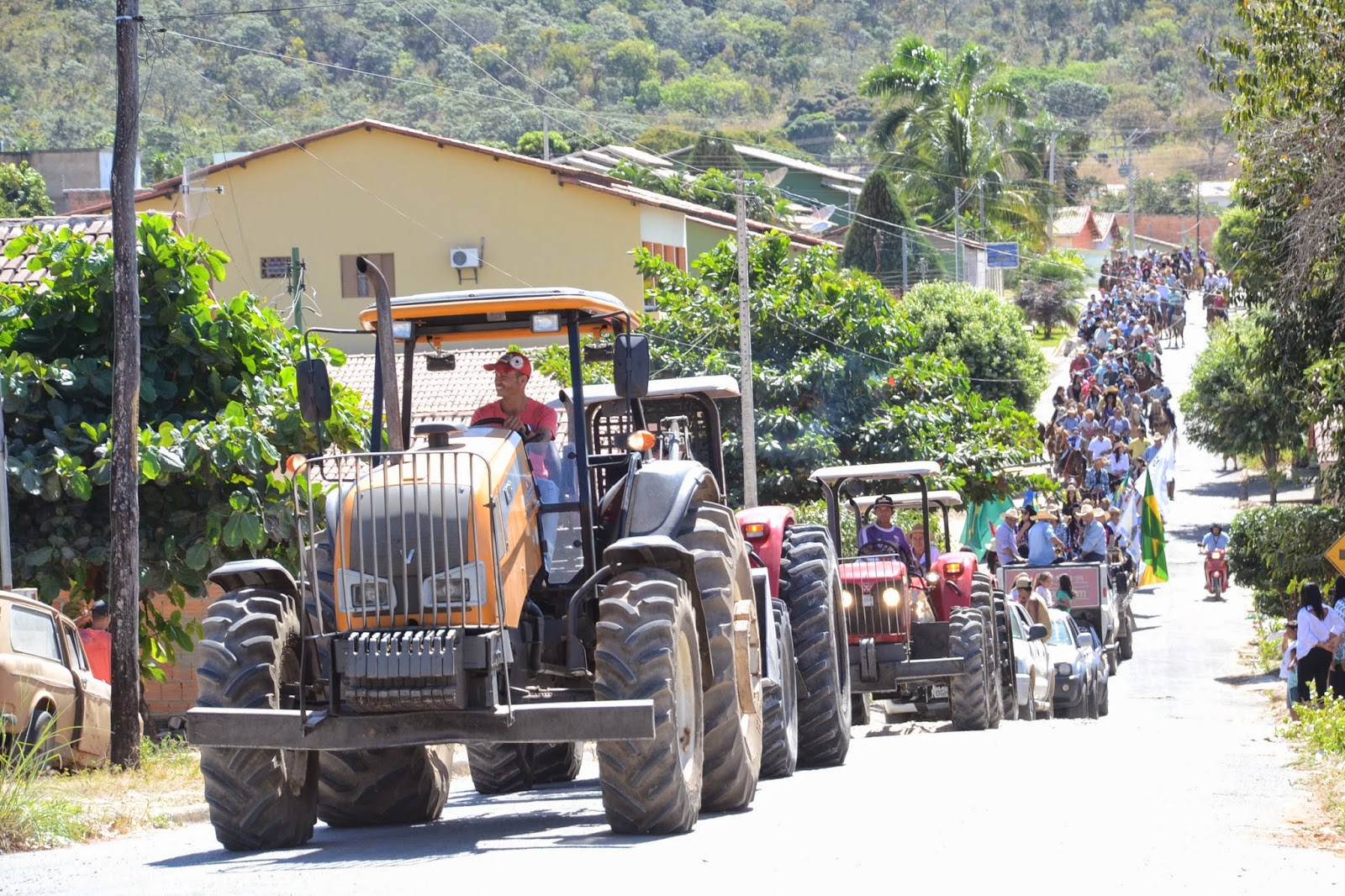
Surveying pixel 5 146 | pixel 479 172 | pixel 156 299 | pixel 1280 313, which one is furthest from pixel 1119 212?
pixel 156 299

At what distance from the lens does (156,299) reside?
54.1ft

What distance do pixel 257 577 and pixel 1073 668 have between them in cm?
1432

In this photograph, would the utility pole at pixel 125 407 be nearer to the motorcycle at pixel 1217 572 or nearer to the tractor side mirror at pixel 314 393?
the tractor side mirror at pixel 314 393

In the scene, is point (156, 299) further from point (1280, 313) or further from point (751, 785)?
point (1280, 313)

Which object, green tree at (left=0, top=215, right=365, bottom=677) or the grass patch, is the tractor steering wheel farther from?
green tree at (left=0, top=215, right=365, bottom=677)

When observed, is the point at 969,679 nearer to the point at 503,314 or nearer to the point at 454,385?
the point at 503,314

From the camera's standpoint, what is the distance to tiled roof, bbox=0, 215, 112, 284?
20859mm

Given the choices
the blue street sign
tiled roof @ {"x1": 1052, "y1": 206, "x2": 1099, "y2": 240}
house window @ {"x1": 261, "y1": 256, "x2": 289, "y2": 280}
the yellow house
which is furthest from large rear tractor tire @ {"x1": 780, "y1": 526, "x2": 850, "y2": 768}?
tiled roof @ {"x1": 1052, "y1": 206, "x2": 1099, "y2": 240}

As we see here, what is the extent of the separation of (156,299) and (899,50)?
52.4m

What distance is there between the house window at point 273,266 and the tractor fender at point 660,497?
3228 cm

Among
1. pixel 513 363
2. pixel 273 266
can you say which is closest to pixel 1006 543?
pixel 513 363

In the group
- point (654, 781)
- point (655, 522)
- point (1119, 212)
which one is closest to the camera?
point (654, 781)

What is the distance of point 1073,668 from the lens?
21.3m

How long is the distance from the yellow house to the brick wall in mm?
20646
